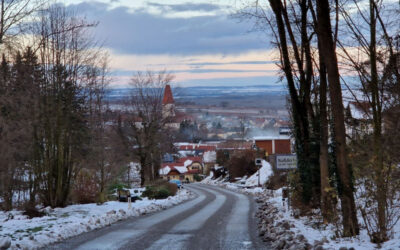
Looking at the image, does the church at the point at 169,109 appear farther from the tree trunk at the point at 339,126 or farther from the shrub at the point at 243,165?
the tree trunk at the point at 339,126

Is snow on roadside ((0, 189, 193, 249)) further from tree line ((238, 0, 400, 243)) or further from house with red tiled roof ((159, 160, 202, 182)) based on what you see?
house with red tiled roof ((159, 160, 202, 182))

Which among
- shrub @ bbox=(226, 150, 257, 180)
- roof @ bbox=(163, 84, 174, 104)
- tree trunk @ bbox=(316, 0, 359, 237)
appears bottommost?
shrub @ bbox=(226, 150, 257, 180)

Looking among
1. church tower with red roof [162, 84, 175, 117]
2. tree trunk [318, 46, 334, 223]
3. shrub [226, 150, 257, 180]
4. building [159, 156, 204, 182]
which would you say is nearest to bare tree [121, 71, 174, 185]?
church tower with red roof [162, 84, 175, 117]

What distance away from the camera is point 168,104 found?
60.7m

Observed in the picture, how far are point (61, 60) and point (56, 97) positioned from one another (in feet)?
6.27

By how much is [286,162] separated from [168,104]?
3956cm

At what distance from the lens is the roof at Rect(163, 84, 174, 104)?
60541mm

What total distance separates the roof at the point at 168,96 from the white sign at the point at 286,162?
129 ft

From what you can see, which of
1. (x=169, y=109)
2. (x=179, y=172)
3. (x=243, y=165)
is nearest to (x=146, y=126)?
(x=169, y=109)

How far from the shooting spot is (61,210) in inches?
923

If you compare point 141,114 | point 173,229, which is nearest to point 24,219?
point 173,229

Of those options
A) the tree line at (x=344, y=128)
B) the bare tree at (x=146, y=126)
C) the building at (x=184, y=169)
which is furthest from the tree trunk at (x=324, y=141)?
the building at (x=184, y=169)

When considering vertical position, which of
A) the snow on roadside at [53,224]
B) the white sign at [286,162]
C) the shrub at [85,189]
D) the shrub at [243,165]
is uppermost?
the white sign at [286,162]

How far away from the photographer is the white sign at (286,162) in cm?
2194
